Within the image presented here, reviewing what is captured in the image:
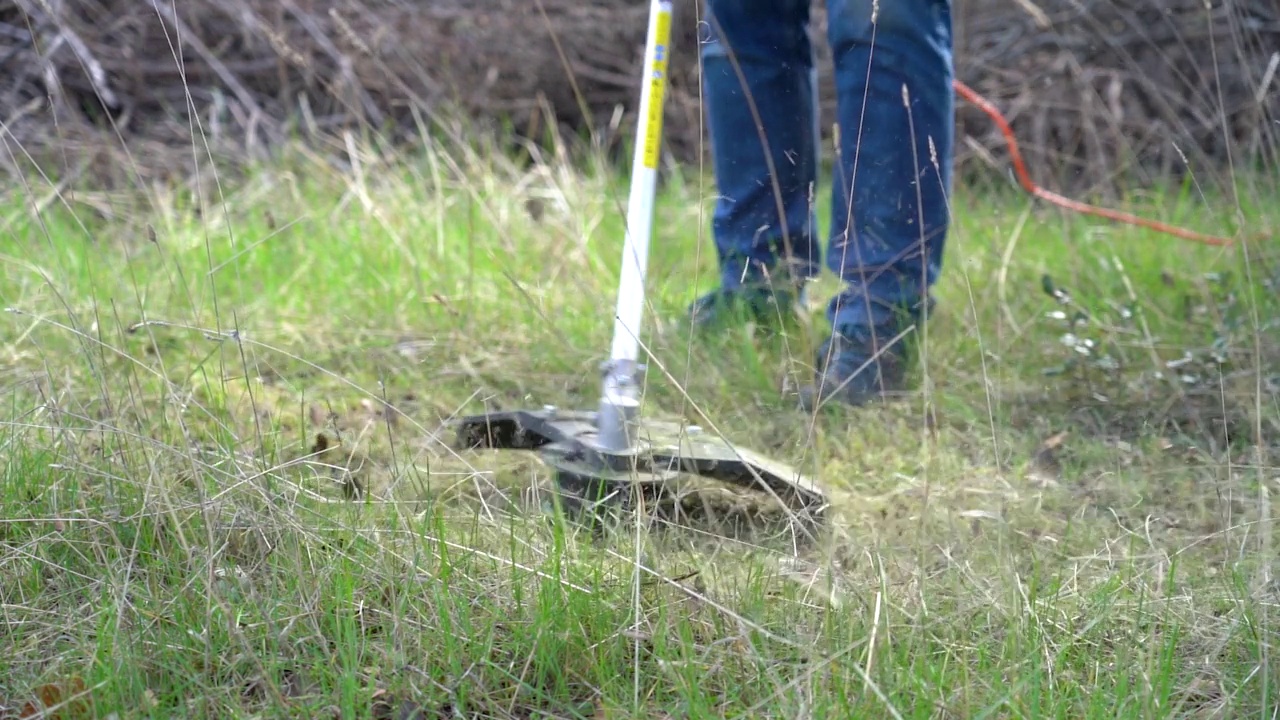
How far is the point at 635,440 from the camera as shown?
1711 millimetres

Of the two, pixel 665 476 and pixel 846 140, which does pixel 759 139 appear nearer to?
pixel 846 140

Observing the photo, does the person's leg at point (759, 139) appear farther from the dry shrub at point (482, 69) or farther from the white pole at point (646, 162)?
the dry shrub at point (482, 69)

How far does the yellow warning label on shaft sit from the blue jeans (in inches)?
4.4

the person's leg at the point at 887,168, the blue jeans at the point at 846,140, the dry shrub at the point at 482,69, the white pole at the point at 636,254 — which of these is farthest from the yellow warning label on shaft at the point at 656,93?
the dry shrub at the point at 482,69

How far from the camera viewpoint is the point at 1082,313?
2490 millimetres

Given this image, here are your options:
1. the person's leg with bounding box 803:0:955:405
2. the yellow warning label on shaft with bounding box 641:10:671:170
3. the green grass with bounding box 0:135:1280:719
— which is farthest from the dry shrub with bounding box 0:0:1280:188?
the yellow warning label on shaft with bounding box 641:10:671:170

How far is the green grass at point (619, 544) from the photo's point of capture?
120cm

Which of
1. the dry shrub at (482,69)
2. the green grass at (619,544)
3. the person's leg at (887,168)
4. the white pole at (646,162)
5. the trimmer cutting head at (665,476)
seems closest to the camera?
the green grass at (619,544)

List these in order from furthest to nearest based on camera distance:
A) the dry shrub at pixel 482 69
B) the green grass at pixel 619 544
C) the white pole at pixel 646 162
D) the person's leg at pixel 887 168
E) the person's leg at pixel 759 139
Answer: the dry shrub at pixel 482 69 < the person's leg at pixel 759 139 < the person's leg at pixel 887 168 < the white pole at pixel 646 162 < the green grass at pixel 619 544

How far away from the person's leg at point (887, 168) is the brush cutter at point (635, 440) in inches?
15.7

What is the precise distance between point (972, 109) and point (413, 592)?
11.9ft

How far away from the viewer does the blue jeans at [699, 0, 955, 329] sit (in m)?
2.14

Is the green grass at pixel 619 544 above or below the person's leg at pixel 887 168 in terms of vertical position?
below

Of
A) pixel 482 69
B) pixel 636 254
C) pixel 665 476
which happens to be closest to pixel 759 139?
pixel 636 254
